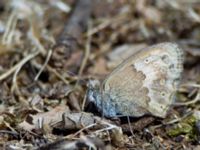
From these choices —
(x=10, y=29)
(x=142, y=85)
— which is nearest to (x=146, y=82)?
(x=142, y=85)

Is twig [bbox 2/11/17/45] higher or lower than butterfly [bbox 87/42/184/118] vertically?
higher

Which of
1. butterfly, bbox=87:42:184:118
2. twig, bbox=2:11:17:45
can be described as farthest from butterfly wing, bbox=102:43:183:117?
twig, bbox=2:11:17:45

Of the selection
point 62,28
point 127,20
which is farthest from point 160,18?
point 62,28

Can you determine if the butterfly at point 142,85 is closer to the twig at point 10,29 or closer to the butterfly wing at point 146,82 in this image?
the butterfly wing at point 146,82

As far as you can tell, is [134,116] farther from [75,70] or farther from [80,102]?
[75,70]

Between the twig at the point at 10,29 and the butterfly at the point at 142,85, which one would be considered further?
the twig at the point at 10,29

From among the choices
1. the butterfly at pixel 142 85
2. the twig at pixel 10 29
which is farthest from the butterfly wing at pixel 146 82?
the twig at pixel 10 29

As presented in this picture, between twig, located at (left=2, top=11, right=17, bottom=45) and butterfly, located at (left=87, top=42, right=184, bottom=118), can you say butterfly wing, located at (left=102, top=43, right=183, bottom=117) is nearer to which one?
butterfly, located at (left=87, top=42, right=184, bottom=118)
